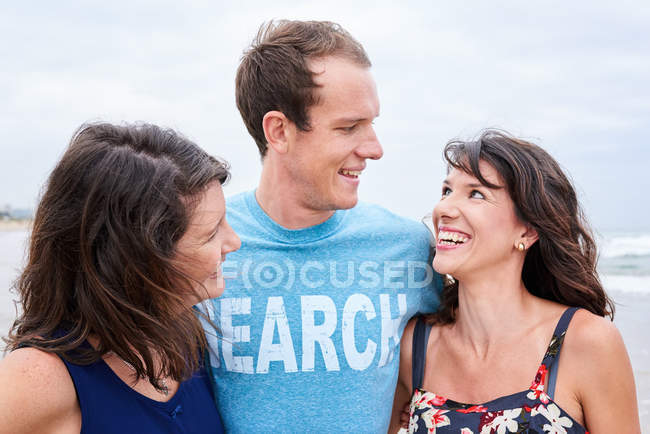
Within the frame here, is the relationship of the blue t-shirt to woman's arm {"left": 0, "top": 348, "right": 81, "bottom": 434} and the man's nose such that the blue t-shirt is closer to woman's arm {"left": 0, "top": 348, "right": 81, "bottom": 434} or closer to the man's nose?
the man's nose

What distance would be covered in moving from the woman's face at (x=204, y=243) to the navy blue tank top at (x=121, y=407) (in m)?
0.37

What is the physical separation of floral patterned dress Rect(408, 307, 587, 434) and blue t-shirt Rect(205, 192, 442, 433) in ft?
0.62

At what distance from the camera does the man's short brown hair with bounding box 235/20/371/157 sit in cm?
278

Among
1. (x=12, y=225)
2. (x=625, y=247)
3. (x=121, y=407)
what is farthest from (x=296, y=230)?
(x=12, y=225)

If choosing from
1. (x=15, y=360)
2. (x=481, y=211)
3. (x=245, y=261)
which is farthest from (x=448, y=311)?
(x=15, y=360)

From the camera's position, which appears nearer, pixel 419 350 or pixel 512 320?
pixel 512 320

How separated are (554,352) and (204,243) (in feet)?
5.09

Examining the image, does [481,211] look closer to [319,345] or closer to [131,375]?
[319,345]

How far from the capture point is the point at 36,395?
1619 mm

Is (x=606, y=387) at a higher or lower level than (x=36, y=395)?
lower

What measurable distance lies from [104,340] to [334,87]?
5.01 ft

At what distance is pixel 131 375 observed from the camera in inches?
76.7

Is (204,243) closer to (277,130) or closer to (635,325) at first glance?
(277,130)

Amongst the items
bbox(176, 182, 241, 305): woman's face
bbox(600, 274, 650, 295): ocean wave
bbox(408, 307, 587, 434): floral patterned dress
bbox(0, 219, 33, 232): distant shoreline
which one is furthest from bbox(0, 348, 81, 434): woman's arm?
bbox(0, 219, 33, 232): distant shoreline
